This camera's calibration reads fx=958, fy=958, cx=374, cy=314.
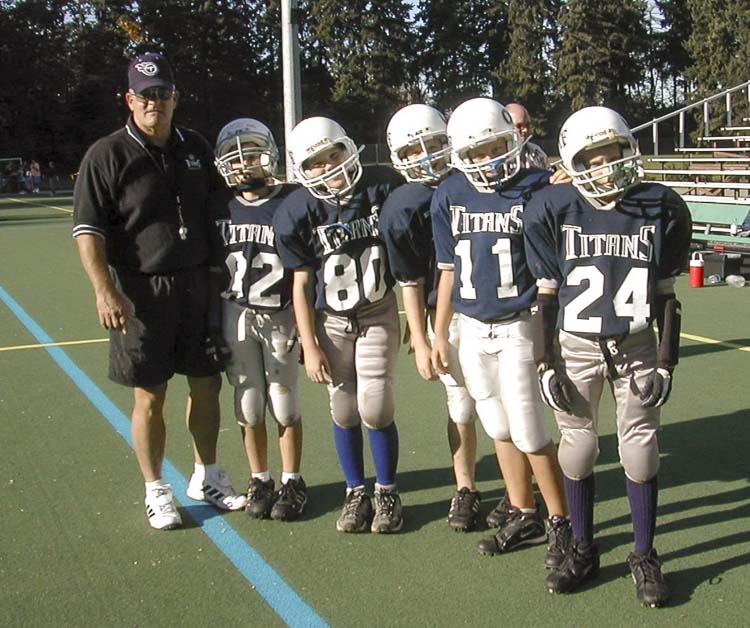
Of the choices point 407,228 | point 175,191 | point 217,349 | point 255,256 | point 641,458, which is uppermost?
point 175,191

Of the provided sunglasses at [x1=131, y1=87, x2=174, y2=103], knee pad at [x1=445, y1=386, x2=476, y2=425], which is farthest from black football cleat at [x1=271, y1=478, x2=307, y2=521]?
sunglasses at [x1=131, y1=87, x2=174, y2=103]

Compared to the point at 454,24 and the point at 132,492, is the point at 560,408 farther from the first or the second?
the point at 454,24

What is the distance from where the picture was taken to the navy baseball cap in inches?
158

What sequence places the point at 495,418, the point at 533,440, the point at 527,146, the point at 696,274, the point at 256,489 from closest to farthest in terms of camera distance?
the point at 533,440 → the point at 495,418 → the point at 256,489 → the point at 527,146 → the point at 696,274

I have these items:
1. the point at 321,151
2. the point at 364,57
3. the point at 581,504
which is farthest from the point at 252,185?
the point at 364,57

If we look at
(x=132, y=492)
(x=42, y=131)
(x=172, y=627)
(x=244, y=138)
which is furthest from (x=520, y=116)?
(x=42, y=131)

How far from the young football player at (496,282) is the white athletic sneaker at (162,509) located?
52.4 inches

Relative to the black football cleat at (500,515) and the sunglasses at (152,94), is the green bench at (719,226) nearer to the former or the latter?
the black football cleat at (500,515)

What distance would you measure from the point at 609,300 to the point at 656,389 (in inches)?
13.4

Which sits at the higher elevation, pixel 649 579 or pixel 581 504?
pixel 581 504

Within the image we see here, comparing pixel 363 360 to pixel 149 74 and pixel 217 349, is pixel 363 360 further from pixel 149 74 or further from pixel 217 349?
pixel 149 74

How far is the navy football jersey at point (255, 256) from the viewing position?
4.12 metres

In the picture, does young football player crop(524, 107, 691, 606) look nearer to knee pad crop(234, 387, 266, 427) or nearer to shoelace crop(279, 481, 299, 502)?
shoelace crop(279, 481, 299, 502)

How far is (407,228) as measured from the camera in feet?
12.6
